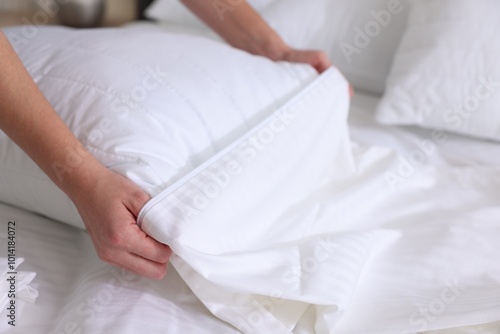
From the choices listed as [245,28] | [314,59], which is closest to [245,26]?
[245,28]

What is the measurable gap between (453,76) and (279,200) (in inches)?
21.0

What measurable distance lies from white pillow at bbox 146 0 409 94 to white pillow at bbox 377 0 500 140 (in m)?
0.16

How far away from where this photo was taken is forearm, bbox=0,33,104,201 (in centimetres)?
72

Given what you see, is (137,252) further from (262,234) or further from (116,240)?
(262,234)

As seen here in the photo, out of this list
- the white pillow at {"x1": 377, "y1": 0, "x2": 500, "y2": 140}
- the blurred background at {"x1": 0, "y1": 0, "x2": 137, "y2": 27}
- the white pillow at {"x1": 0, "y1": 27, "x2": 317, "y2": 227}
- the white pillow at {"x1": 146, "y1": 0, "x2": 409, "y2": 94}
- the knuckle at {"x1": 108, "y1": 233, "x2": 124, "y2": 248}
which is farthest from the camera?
the blurred background at {"x1": 0, "y1": 0, "x2": 137, "y2": 27}

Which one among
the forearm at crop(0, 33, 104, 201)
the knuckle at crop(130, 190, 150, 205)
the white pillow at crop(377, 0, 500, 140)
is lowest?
the white pillow at crop(377, 0, 500, 140)

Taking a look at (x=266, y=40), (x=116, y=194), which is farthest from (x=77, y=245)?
(x=266, y=40)

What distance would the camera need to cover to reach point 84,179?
714 mm

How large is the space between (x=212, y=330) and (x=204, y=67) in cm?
44

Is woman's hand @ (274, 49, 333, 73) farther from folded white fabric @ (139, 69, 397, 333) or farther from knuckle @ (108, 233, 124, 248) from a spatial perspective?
knuckle @ (108, 233, 124, 248)

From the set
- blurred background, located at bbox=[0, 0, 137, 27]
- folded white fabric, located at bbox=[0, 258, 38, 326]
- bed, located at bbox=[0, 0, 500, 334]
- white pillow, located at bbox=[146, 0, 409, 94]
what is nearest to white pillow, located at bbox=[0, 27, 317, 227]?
bed, located at bbox=[0, 0, 500, 334]

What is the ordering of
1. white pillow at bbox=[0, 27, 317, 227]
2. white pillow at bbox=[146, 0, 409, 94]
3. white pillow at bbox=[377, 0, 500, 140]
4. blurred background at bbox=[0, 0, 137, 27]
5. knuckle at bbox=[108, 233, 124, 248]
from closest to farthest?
knuckle at bbox=[108, 233, 124, 248]
white pillow at bbox=[0, 27, 317, 227]
white pillow at bbox=[377, 0, 500, 140]
white pillow at bbox=[146, 0, 409, 94]
blurred background at bbox=[0, 0, 137, 27]

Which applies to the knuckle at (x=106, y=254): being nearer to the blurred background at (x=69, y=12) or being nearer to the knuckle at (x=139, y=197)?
the knuckle at (x=139, y=197)

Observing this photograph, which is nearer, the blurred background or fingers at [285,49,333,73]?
fingers at [285,49,333,73]
